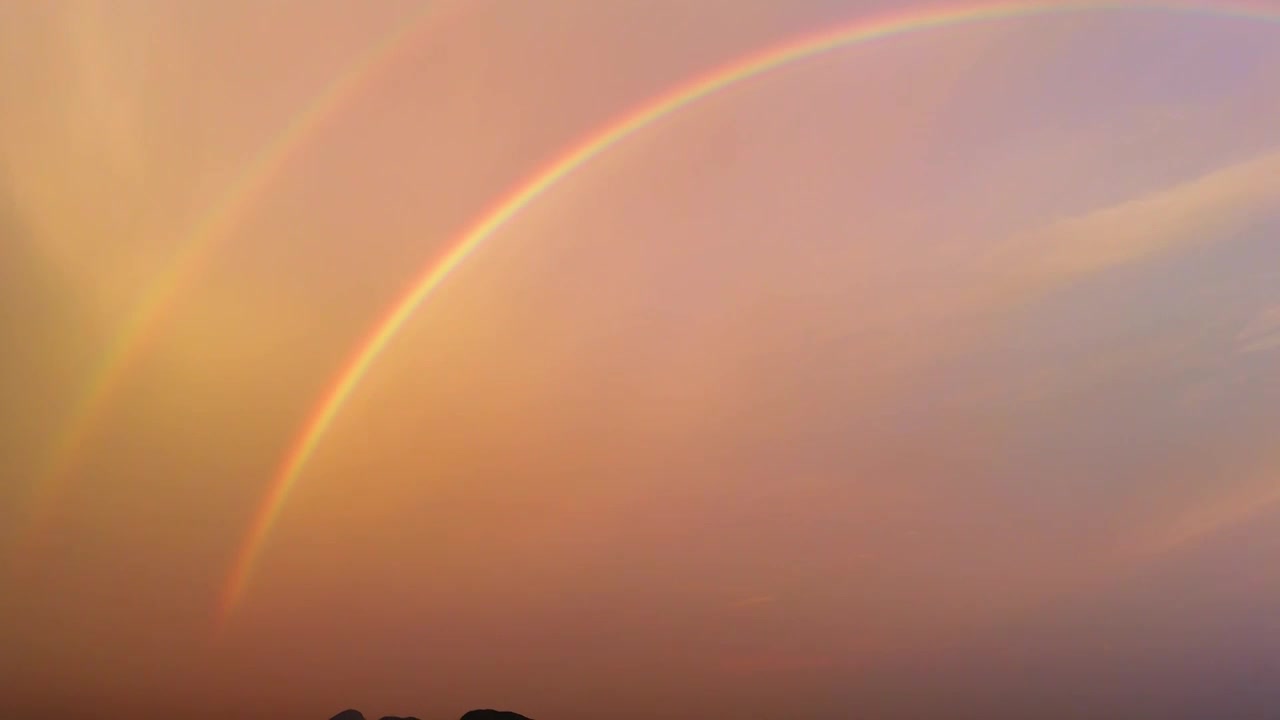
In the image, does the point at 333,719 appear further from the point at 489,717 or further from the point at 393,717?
the point at 489,717

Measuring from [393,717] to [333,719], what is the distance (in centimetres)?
989

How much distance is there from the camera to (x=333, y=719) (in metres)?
80.1

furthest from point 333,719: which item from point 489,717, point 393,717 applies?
point 489,717

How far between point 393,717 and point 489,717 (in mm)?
14004

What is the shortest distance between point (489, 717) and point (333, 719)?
1672cm

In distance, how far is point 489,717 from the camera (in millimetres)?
83062

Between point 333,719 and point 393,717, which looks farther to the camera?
point 393,717

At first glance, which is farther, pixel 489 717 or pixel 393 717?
pixel 393 717

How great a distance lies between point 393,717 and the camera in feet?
290
